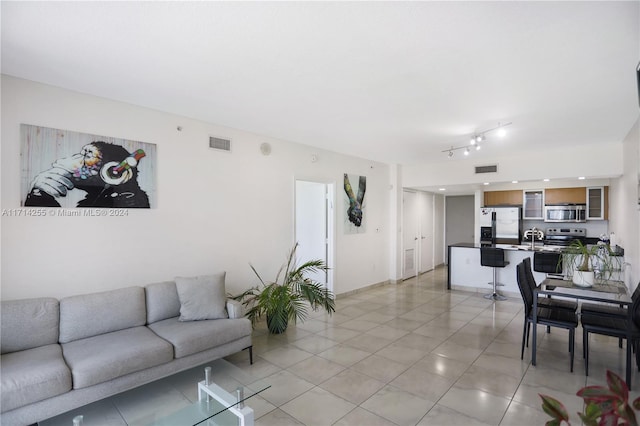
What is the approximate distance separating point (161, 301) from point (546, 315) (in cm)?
407

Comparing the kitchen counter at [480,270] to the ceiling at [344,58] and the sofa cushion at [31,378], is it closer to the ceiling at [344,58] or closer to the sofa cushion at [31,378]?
the ceiling at [344,58]

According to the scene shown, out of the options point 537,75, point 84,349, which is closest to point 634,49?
point 537,75

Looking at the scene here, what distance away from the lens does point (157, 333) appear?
3.00 m

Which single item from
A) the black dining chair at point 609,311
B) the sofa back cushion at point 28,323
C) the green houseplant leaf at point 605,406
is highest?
the green houseplant leaf at point 605,406

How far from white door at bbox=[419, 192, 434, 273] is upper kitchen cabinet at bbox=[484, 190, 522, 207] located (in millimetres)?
1414

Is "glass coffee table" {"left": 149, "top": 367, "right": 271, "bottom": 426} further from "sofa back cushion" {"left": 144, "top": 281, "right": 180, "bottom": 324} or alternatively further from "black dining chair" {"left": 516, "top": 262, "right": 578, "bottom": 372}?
"black dining chair" {"left": 516, "top": 262, "right": 578, "bottom": 372}

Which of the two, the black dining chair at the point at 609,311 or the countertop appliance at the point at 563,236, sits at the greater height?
the countertop appliance at the point at 563,236

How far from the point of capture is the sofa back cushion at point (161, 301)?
10.7 ft

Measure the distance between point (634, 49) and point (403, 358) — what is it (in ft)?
10.8

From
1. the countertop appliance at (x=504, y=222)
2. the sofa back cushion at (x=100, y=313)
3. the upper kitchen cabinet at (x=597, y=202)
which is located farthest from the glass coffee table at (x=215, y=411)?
the upper kitchen cabinet at (x=597, y=202)

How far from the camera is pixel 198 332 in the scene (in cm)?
302

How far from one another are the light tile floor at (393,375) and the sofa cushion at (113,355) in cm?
34

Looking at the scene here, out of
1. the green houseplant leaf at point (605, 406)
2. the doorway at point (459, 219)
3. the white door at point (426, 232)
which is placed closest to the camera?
the green houseplant leaf at point (605, 406)

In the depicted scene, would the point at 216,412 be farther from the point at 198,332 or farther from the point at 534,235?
the point at 534,235
